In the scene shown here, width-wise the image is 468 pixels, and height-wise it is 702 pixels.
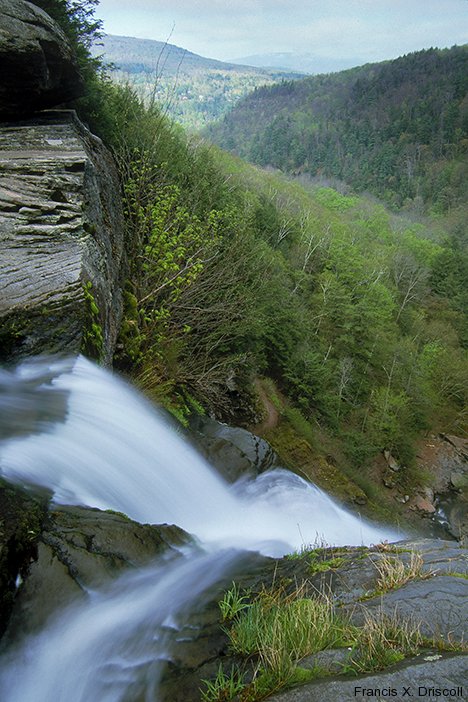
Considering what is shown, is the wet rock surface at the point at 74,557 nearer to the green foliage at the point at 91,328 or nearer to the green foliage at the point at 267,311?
the green foliage at the point at 91,328

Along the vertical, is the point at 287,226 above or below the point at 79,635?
below

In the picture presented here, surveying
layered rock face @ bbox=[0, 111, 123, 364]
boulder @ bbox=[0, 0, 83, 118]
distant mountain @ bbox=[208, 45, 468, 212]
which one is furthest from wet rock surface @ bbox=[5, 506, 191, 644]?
distant mountain @ bbox=[208, 45, 468, 212]

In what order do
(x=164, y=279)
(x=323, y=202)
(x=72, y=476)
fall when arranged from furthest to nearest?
(x=323, y=202), (x=164, y=279), (x=72, y=476)

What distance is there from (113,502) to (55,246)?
3496 millimetres

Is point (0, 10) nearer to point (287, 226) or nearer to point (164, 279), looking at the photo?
point (164, 279)

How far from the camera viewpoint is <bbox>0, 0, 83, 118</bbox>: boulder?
24.8ft

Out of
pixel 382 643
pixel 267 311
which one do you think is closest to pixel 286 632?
pixel 382 643

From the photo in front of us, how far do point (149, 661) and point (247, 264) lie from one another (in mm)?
11953

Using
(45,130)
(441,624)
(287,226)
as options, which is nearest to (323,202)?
(287,226)

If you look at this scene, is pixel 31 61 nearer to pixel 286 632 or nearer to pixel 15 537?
pixel 15 537

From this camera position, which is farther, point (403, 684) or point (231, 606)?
point (231, 606)

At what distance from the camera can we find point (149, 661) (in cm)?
356

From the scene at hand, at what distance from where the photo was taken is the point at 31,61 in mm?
7848

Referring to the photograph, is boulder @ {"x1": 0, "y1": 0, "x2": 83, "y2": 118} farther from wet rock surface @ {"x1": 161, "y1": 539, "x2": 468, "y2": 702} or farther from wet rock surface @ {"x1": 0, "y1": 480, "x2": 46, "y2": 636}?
wet rock surface @ {"x1": 161, "y1": 539, "x2": 468, "y2": 702}
